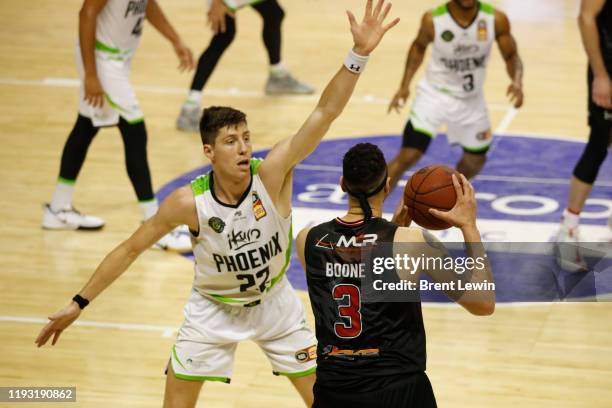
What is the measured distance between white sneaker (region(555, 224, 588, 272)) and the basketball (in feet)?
10.6

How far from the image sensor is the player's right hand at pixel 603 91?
761cm

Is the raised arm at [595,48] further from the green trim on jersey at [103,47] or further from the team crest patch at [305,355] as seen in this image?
the green trim on jersey at [103,47]

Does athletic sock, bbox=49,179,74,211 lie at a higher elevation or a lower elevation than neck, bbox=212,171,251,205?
lower

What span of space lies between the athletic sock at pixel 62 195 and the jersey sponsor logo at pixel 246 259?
12.0 ft

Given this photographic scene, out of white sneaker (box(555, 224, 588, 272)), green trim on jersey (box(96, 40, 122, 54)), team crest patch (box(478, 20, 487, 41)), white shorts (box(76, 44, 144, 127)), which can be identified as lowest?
white sneaker (box(555, 224, 588, 272))

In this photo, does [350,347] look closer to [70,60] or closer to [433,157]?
[433,157]

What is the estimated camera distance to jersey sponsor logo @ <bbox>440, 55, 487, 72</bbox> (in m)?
8.49

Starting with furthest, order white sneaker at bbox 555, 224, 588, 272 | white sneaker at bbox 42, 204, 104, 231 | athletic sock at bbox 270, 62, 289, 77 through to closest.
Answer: athletic sock at bbox 270, 62, 289, 77, white sneaker at bbox 42, 204, 104, 231, white sneaker at bbox 555, 224, 588, 272

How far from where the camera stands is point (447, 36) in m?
8.43

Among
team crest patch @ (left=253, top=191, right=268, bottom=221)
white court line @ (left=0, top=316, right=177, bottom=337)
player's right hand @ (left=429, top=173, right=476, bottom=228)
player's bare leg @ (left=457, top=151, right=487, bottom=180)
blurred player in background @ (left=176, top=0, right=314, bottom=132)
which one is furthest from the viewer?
blurred player in background @ (left=176, top=0, right=314, bottom=132)

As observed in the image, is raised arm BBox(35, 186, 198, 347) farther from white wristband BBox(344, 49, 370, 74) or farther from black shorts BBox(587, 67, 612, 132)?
black shorts BBox(587, 67, 612, 132)

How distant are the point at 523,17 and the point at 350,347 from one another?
11.1m

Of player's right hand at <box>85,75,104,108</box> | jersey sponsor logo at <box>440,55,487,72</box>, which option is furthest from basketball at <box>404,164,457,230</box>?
player's right hand at <box>85,75,104,108</box>

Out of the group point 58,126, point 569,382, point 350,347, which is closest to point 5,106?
point 58,126
